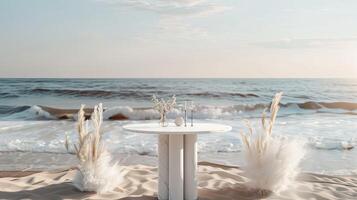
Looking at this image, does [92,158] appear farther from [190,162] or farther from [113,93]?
[113,93]

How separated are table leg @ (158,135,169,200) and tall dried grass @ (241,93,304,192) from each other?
901 millimetres

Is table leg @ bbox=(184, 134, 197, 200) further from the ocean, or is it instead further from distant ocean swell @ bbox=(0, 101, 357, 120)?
distant ocean swell @ bbox=(0, 101, 357, 120)

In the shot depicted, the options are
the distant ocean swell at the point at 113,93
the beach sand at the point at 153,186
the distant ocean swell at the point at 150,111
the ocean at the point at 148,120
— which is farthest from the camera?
the distant ocean swell at the point at 113,93

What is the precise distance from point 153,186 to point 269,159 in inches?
52.2

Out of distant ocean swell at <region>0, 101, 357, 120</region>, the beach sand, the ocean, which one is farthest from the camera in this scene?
distant ocean swell at <region>0, 101, 357, 120</region>

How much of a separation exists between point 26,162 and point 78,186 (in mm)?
2457

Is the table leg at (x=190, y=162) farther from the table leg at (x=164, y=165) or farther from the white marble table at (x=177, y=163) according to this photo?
the table leg at (x=164, y=165)

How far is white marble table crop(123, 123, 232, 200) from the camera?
435cm

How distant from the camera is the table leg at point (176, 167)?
14.3ft

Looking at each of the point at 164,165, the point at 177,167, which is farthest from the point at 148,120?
the point at 177,167

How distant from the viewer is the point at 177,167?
14.3ft

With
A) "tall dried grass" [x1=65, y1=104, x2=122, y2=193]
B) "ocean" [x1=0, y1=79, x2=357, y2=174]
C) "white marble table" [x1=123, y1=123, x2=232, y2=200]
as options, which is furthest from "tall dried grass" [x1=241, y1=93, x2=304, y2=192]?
"tall dried grass" [x1=65, y1=104, x2=122, y2=193]

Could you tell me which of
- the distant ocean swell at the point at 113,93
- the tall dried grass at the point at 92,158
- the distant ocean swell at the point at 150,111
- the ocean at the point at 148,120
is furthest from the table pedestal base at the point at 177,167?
the distant ocean swell at the point at 113,93

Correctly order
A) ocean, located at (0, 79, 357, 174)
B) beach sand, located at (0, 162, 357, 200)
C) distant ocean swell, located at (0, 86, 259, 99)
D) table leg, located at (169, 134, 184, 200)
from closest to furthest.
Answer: table leg, located at (169, 134, 184, 200), beach sand, located at (0, 162, 357, 200), ocean, located at (0, 79, 357, 174), distant ocean swell, located at (0, 86, 259, 99)
